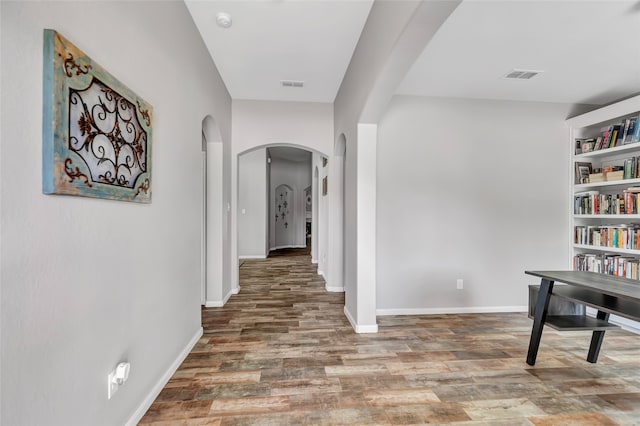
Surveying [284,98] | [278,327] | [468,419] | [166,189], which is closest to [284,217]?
[284,98]

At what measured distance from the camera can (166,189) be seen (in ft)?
6.78

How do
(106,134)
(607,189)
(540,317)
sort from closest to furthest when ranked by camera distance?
(106,134) < (540,317) < (607,189)

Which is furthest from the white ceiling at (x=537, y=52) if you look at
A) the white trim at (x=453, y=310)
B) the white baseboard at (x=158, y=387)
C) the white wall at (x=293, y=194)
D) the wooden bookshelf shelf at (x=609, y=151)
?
the white wall at (x=293, y=194)

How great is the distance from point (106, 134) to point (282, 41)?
2.08 m

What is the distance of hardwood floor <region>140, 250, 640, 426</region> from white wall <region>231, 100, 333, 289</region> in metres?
1.91

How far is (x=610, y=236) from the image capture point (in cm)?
332

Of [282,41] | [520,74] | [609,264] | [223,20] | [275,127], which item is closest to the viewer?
[223,20]

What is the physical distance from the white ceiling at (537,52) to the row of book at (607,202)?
1.22 meters

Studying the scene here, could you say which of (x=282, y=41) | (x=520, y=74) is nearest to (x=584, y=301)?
(x=520, y=74)

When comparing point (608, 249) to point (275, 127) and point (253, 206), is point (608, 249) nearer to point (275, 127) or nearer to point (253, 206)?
point (275, 127)

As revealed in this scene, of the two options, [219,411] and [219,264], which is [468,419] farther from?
[219,264]

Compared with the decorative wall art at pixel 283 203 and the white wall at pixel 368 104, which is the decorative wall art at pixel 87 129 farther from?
the decorative wall art at pixel 283 203

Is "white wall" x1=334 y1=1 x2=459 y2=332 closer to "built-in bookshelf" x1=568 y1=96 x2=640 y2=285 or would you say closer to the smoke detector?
the smoke detector

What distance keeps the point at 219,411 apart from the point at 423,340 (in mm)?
1911
